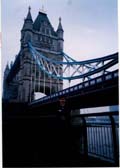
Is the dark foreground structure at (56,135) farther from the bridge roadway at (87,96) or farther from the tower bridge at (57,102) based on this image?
the bridge roadway at (87,96)

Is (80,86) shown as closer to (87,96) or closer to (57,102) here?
(87,96)

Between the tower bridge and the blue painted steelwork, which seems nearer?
the blue painted steelwork

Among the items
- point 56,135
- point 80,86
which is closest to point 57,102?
point 56,135

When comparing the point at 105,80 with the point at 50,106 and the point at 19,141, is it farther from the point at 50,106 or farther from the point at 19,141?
the point at 50,106

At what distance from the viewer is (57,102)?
4.27m

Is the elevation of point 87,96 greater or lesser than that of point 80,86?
lesser

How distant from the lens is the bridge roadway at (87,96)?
2.63 metres

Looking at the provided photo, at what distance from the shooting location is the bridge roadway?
263cm

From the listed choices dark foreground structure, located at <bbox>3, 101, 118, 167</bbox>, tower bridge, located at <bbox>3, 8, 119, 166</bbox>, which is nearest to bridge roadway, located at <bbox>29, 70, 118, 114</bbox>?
tower bridge, located at <bbox>3, 8, 119, 166</bbox>

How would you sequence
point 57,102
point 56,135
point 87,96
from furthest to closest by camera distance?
1. point 57,102
2. point 56,135
3. point 87,96

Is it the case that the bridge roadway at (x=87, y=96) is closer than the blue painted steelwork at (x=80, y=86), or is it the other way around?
the blue painted steelwork at (x=80, y=86)

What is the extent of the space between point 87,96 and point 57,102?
1.11 meters

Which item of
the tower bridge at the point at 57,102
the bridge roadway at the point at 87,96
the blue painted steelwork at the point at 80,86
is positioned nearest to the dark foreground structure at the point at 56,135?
the tower bridge at the point at 57,102

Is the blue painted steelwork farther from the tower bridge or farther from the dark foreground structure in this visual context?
the dark foreground structure
